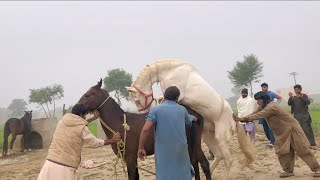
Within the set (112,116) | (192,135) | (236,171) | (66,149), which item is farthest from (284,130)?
(66,149)

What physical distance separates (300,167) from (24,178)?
6351 mm

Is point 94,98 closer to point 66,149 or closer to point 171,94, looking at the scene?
point 66,149

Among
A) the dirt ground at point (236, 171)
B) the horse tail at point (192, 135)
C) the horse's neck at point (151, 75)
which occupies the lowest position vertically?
the dirt ground at point (236, 171)

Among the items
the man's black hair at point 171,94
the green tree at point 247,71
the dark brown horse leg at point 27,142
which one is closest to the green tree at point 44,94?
the green tree at point 247,71

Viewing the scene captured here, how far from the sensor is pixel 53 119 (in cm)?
1642

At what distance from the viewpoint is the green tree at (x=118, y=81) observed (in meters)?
47.2

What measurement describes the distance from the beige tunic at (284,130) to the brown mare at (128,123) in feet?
4.02

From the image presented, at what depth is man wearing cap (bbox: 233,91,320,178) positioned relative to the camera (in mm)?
6316

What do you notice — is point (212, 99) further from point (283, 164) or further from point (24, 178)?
point (24, 178)

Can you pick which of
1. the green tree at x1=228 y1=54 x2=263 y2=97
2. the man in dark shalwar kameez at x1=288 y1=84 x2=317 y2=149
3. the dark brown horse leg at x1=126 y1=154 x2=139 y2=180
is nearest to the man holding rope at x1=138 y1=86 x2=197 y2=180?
the dark brown horse leg at x1=126 y1=154 x2=139 y2=180

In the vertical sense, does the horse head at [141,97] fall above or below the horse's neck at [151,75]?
below

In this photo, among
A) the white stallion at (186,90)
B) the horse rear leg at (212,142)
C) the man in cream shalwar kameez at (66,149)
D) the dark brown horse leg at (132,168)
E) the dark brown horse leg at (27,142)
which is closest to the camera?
the man in cream shalwar kameez at (66,149)

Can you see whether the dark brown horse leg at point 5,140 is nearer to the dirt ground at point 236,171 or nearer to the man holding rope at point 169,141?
the dirt ground at point 236,171

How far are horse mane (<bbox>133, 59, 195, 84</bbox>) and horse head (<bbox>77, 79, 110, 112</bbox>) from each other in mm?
738
